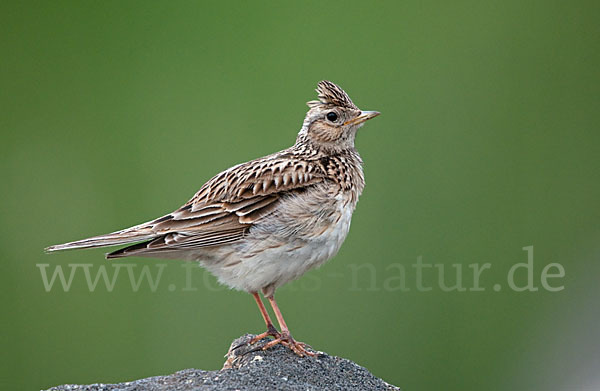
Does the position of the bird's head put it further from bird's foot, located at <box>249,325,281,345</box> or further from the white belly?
bird's foot, located at <box>249,325,281,345</box>

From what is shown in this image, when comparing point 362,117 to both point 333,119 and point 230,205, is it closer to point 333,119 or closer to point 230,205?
point 333,119

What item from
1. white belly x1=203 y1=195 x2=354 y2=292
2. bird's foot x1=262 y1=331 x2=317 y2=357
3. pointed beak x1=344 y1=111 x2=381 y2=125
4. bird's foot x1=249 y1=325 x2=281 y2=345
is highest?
pointed beak x1=344 y1=111 x2=381 y2=125

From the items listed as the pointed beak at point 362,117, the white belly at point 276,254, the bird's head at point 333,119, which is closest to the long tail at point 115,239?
the white belly at point 276,254

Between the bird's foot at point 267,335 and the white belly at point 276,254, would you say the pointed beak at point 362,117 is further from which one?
the bird's foot at point 267,335

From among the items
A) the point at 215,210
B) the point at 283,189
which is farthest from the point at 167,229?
the point at 283,189

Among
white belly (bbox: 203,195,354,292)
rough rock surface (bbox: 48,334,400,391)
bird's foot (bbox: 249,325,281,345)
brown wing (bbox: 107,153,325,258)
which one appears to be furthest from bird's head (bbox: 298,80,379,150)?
rough rock surface (bbox: 48,334,400,391)

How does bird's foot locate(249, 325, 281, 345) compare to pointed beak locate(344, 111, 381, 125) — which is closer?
bird's foot locate(249, 325, 281, 345)
